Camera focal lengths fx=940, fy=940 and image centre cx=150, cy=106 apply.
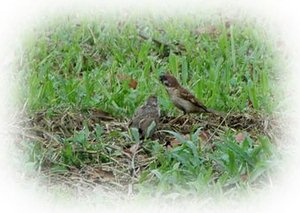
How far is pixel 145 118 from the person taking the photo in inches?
260

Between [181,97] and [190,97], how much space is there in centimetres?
7

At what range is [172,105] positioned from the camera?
7359mm

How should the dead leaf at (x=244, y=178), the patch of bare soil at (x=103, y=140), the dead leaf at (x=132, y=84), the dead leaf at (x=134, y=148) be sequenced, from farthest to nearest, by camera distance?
the dead leaf at (x=132, y=84)
the dead leaf at (x=134, y=148)
the patch of bare soil at (x=103, y=140)
the dead leaf at (x=244, y=178)

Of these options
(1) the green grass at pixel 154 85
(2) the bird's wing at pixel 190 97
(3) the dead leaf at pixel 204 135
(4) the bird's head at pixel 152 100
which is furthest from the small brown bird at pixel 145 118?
(2) the bird's wing at pixel 190 97

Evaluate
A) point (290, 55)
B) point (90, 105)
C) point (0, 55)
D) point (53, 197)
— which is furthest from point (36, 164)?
point (290, 55)

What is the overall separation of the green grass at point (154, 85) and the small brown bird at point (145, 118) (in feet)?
0.38

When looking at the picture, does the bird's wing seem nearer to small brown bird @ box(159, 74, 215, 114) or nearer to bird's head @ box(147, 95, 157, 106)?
small brown bird @ box(159, 74, 215, 114)

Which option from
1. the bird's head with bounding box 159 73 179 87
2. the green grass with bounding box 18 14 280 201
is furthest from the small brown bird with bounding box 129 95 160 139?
the bird's head with bounding box 159 73 179 87

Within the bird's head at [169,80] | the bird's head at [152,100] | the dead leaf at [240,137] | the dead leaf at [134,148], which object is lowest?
the bird's head at [169,80]

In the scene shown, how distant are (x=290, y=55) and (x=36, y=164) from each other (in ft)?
11.6

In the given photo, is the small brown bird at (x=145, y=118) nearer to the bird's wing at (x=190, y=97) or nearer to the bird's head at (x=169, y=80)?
the bird's wing at (x=190, y=97)

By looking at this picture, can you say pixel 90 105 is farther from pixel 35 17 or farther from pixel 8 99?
pixel 35 17

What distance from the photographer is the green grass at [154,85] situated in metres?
5.90

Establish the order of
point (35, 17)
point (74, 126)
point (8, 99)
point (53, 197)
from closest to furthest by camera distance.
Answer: point (53, 197) → point (74, 126) → point (8, 99) → point (35, 17)
